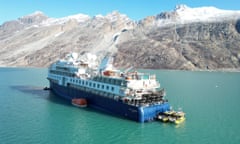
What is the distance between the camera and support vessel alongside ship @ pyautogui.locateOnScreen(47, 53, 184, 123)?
2025 inches

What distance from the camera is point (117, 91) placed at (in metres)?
55.5

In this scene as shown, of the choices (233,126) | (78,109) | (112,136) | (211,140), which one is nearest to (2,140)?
(112,136)

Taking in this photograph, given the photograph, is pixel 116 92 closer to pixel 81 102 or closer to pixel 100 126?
pixel 100 126

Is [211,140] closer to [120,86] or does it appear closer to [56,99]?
[120,86]

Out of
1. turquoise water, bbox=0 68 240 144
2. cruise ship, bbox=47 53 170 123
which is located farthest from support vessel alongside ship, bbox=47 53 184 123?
turquoise water, bbox=0 68 240 144

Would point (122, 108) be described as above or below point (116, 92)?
below

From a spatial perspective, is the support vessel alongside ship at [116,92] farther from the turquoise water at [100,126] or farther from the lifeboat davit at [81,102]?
the turquoise water at [100,126]

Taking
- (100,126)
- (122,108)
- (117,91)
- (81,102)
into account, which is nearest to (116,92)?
(117,91)

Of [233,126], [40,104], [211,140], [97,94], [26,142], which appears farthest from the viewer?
[40,104]

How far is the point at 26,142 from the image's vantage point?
39406 mm

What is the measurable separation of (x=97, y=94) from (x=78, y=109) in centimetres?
535

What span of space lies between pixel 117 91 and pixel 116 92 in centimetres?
39

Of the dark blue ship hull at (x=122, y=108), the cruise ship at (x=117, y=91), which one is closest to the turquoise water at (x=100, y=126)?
the dark blue ship hull at (x=122, y=108)

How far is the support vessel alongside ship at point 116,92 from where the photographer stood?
51.4 meters
